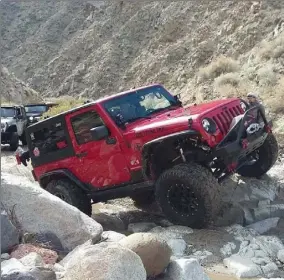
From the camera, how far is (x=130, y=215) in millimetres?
8781

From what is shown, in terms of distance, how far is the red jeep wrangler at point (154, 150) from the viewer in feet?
22.2

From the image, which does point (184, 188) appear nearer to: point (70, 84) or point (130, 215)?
point (130, 215)

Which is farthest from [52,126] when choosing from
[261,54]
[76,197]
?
[261,54]

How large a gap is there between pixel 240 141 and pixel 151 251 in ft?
7.93

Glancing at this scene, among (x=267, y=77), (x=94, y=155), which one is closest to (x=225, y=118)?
(x=94, y=155)

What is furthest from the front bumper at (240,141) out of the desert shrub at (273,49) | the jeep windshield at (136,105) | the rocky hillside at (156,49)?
the desert shrub at (273,49)

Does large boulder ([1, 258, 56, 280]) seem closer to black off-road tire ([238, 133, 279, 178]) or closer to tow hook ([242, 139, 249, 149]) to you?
tow hook ([242, 139, 249, 149])

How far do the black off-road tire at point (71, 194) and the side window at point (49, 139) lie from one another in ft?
1.71

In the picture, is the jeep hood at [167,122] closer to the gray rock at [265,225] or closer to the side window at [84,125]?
the side window at [84,125]

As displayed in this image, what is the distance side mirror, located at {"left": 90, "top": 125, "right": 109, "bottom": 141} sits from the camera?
7.25 meters

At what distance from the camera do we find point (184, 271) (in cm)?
485

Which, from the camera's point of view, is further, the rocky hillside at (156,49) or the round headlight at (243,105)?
the rocky hillside at (156,49)

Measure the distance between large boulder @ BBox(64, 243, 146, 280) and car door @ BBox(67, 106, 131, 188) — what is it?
10.1ft

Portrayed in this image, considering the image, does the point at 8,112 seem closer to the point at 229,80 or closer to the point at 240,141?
the point at 229,80
